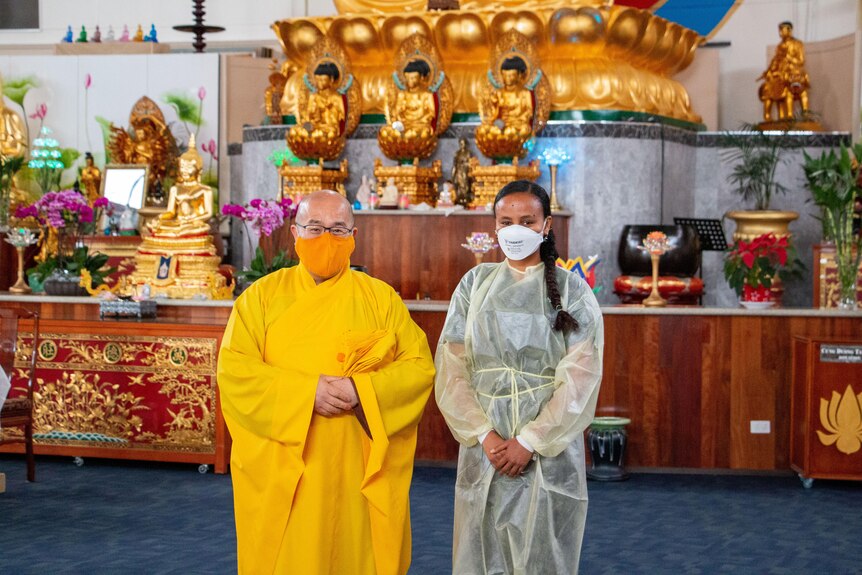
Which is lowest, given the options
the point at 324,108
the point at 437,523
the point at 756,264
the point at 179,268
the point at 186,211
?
the point at 437,523

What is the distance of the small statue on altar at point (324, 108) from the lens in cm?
890

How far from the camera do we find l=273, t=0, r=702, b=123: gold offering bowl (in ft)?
29.5

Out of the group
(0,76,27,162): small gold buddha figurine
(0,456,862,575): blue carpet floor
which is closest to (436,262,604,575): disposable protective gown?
(0,456,862,575): blue carpet floor

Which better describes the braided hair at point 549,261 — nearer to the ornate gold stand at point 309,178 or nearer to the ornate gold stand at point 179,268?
the ornate gold stand at point 179,268

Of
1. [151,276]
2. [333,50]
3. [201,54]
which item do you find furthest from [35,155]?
[151,276]

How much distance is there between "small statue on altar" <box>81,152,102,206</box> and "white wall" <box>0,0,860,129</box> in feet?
7.86

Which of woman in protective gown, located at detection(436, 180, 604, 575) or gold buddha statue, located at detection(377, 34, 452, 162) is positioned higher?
gold buddha statue, located at detection(377, 34, 452, 162)

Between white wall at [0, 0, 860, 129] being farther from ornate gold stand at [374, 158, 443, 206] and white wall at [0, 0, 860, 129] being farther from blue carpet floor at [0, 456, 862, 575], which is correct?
blue carpet floor at [0, 456, 862, 575]

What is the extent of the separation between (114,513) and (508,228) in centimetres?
261

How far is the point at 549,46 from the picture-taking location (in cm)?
917

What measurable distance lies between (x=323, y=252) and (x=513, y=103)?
5571 mm

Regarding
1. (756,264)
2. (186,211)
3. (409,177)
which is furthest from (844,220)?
(186,211)

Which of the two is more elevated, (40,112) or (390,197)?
(40,112)

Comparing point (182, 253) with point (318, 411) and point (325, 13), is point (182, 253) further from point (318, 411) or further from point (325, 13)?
point (325, 13)
